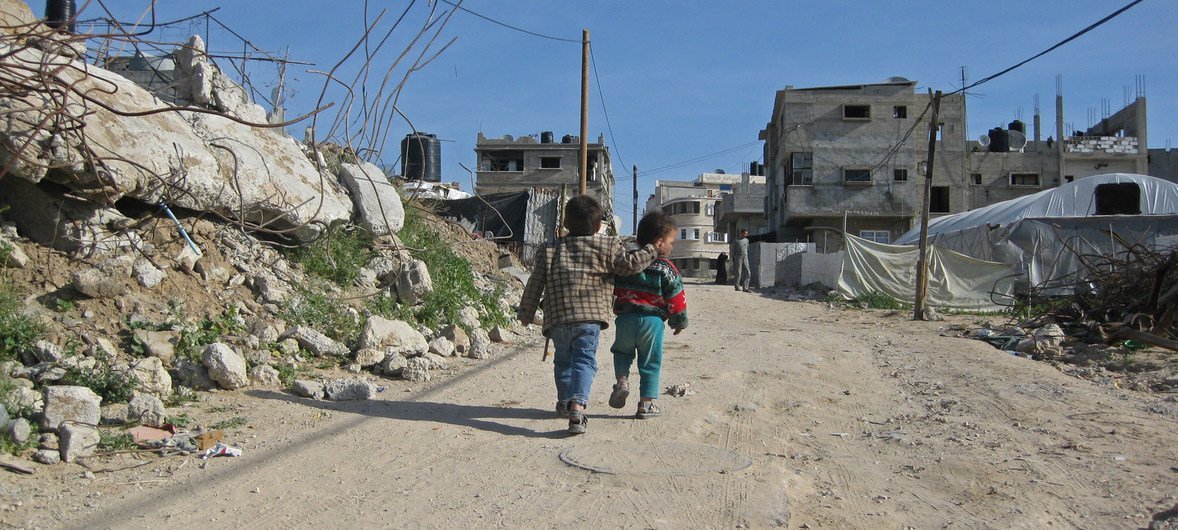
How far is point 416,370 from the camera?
6414mm

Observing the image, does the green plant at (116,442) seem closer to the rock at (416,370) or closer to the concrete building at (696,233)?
the rock at (416,370)

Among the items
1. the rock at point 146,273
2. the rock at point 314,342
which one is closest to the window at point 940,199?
the rock at point 314,342

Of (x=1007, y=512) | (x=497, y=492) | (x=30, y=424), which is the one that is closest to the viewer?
(x=1007, y=512)

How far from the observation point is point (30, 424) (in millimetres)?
4023

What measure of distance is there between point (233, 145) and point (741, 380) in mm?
5186

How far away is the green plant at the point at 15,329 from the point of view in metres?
4.95

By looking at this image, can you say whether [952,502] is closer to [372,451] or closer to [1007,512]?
[1007,512]

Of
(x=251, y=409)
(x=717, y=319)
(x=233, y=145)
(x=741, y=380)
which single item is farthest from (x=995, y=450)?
(x=717, y=319)

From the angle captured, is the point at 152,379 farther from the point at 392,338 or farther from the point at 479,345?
the point at 479,345

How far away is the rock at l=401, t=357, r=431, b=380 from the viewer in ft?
20.9

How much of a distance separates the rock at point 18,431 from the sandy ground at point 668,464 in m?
0.35

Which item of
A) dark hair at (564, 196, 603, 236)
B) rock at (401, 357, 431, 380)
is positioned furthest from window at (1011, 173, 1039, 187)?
dark hair at (564, 196, 603, 236)

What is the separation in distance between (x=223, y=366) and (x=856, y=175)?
137ft

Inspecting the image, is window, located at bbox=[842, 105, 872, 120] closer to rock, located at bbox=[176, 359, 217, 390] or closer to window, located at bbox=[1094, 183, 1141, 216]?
window, located at bbox=[1094, 183, 1141, 216]
